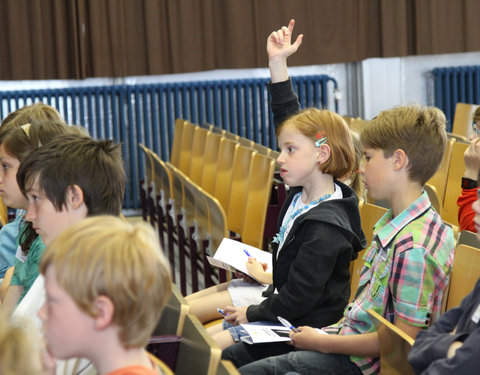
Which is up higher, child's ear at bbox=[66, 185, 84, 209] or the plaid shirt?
child's ear at bbox=[66, 185, 84, 209]

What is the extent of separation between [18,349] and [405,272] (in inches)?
52.2

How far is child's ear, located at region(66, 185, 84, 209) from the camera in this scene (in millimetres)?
2217

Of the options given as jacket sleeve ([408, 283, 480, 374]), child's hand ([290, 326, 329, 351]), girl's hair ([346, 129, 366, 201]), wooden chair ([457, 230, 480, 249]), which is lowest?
child's hand ([290, 326, 329, 351])

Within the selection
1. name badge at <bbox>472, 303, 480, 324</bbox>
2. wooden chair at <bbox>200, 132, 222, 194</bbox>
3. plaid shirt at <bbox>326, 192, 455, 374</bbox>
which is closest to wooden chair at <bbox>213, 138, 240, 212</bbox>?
wooden chair at <bbox>200, 132, 222, 194</bbox>

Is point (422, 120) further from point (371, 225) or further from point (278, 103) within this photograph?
point (278, 103)

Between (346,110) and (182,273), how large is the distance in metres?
4.23

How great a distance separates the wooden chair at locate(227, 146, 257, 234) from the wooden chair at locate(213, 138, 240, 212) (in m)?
0.27

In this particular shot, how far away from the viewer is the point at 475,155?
310 centimetres

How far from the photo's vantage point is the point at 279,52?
3.29 metres

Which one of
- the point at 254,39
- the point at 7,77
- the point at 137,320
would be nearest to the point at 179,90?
the point at 254,39

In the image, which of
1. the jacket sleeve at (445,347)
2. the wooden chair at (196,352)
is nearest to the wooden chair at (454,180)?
the jacket sleeve at (445,347)

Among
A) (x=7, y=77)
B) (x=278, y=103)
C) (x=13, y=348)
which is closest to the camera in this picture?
(x=13, y=348)


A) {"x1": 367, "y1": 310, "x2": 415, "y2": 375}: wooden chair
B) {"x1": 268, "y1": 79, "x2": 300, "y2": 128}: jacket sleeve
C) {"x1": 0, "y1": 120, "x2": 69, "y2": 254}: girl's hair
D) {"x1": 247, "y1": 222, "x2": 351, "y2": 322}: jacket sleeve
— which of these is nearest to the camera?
{"x1": 367, "y1": 310, "x2": 415, "y2": 375}: wooden chair

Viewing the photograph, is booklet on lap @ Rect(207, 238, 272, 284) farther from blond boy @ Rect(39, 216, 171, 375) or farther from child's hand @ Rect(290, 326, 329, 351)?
blond boy @ Rect(39, 216, 171, 375)
